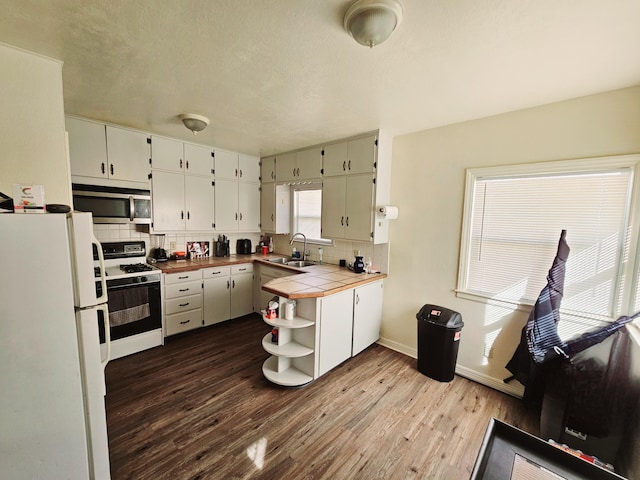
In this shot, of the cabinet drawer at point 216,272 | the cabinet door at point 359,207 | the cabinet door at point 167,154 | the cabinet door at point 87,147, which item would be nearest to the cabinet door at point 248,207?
the cabinet drawer at point 216,272

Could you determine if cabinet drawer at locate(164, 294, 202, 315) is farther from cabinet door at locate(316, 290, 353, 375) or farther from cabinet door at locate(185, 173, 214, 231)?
cabinet door at locate(316, 290, 353, 375)

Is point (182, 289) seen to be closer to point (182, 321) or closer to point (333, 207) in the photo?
point (182, 321)

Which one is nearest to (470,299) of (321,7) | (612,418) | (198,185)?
(612,418)

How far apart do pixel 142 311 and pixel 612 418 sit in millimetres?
3908

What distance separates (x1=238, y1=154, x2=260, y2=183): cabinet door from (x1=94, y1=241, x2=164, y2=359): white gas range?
5.87 ft

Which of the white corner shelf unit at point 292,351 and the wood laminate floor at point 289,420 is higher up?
the white corner shelf unit at point 292,351

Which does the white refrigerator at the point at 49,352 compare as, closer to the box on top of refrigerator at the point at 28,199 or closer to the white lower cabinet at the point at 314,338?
the box on top of refrigerator at the point at 28,199

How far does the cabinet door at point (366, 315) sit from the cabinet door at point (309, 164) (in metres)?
1.60

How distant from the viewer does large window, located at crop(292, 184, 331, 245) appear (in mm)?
3988

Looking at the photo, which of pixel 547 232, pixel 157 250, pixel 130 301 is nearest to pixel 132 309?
pixel 130 301

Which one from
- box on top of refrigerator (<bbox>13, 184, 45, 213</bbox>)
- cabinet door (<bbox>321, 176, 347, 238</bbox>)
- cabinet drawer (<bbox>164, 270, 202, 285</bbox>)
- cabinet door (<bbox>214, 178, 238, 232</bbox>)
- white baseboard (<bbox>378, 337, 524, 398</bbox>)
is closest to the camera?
box on top of refrigerator (<bbox>13, 184, 45, 213</bbox>)

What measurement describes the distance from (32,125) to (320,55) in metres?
1.82

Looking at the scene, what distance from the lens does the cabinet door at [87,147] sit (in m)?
2.63

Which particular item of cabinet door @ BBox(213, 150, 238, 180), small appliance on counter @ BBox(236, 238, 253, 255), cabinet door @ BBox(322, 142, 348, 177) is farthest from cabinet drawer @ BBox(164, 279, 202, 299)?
cabinet door @ BBox(322, 142, 348, 177)
